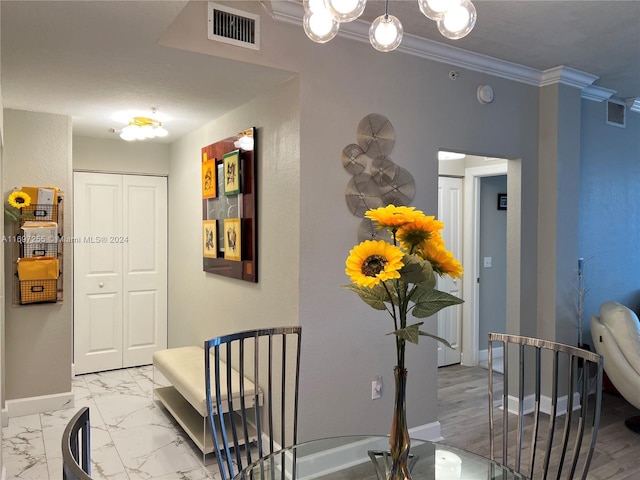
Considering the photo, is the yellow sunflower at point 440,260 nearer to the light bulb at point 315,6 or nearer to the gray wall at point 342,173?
the light bulb at point 315,6

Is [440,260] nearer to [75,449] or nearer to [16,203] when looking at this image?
[75,449]

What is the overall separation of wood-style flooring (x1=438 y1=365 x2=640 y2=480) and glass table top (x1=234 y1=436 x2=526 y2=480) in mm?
1550

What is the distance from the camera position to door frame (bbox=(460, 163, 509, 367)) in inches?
197

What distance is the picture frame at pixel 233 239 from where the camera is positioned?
135 inches

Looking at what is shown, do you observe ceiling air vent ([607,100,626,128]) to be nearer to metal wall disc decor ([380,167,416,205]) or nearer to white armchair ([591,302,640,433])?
white armchair ([591,302,640,433])

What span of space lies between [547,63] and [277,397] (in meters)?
3.05

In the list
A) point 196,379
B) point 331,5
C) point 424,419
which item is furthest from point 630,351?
point 331,5

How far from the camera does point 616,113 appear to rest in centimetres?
443

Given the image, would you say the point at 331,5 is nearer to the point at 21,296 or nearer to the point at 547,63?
the point at 547,63

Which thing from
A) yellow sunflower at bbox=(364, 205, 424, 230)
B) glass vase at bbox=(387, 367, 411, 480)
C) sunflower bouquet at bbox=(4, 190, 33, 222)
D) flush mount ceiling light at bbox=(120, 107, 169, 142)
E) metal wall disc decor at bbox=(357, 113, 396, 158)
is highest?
flush mount ceiling light at bbox=(120, 107, 169, 142)

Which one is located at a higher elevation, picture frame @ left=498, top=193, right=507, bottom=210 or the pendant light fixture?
the pendant light fixture

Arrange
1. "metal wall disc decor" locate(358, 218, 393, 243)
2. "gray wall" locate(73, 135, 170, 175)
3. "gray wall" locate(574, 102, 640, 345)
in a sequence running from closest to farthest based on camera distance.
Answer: "metal wall disc decor" locate(358, 218, 393, 243) < "gray wall" locate(574, 102, 640, 345) < "gray wall" locate(73, 135, 170, 175)

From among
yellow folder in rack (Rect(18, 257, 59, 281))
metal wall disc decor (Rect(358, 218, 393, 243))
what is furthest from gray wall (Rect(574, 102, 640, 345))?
yellow folder in rack (Rect(18, 257, 59, 281))

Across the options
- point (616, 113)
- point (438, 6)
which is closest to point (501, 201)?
point (616, 113)
